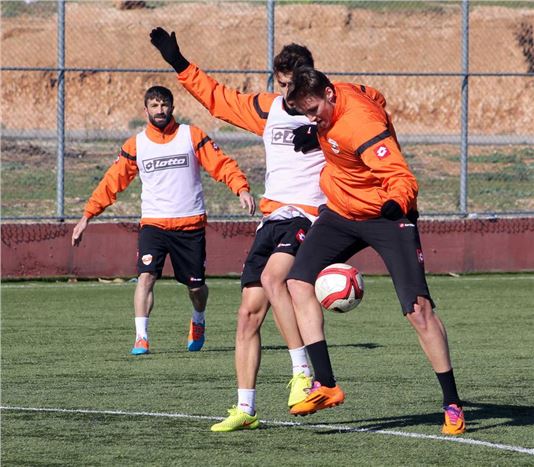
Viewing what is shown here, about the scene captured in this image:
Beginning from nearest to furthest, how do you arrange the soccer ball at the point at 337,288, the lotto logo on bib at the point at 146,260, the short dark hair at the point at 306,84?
the short dark hair at the point at 306,84, the soccer ball at the point at 337,288, the lotto logo on bib at the point at 146,260

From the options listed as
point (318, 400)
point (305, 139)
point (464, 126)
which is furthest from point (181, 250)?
point (464, 126)

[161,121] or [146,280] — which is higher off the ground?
[161,121]

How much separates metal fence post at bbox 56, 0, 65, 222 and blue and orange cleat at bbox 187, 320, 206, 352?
5582mm

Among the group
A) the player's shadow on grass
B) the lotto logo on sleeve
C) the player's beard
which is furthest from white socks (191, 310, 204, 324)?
the lotto logo on sleeve

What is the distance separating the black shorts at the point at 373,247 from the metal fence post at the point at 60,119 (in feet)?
30.1

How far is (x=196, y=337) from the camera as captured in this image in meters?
11.6

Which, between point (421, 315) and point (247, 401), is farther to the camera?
point (247, 401)

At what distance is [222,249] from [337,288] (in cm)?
936

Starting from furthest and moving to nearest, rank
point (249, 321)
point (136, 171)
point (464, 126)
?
point (464, 126) → point (136, 171) → point (249, 321)

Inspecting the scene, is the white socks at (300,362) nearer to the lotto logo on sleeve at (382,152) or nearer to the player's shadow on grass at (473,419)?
the player's shadow on grass at (473,419)

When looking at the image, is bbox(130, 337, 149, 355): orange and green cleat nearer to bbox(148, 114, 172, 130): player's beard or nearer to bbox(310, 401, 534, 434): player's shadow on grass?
bbox(148, 114, 172, 130): player's beard

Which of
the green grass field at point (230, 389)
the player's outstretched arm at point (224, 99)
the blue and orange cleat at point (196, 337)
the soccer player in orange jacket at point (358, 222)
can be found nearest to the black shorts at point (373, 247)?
the soccer player in orange jacket at point (358, 222)

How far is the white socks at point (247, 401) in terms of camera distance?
791cm

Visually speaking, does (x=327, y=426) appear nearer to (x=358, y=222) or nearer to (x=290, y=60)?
(x=358, y=222)
